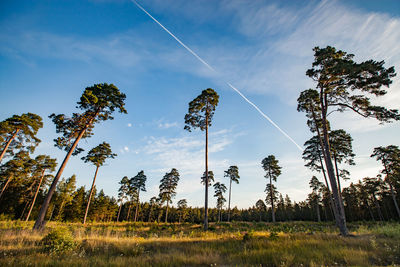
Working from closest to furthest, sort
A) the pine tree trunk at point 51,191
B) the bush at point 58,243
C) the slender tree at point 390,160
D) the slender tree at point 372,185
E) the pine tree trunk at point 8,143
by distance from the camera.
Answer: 1. the bush at point 58,243
2. the pine tree trunk at point 51,191
3. the pine tree trunk at point 8,143
4. the slender tree at point 390,160
5. the slender tree at point 372,185

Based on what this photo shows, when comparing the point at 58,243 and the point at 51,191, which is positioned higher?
the point at 51,191

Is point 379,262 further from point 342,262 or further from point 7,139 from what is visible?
point 7,139

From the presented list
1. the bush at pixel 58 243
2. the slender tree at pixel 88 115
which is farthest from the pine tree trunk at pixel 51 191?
the bush at pixel 58 243

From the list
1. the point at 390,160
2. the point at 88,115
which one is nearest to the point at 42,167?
the point at 88,115

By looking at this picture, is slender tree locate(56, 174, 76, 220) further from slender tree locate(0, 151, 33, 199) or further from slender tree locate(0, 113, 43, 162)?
slender tree locate(0, 113, 43, 162)

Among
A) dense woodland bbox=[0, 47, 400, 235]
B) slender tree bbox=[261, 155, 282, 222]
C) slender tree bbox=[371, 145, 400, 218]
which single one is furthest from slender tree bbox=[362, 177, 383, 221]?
slender tree bbox=[261, 155, 282, 222]

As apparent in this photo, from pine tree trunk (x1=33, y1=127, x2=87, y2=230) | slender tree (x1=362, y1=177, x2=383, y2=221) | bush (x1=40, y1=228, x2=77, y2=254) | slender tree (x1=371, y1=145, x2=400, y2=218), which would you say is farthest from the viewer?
slender tree (x1=362, y1=177, x2=383, y2=221)

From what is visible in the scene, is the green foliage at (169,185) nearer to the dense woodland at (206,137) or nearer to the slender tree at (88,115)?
the dense woodland at (206,137)

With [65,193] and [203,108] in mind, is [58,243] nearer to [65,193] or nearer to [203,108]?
[203,108]

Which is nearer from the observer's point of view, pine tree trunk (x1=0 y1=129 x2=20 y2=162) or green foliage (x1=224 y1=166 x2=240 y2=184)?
pine tree trunk (x1=0 y1=129 x2=20 y2=162)

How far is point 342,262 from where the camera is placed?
4781mm

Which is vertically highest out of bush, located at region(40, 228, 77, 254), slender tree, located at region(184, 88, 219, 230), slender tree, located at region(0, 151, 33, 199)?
slender tree, located at region(184, 88, 219, 230)

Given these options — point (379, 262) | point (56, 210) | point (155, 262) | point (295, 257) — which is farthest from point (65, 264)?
point (56, 210)

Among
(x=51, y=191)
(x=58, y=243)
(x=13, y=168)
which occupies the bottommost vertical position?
(x=58, y=243)
